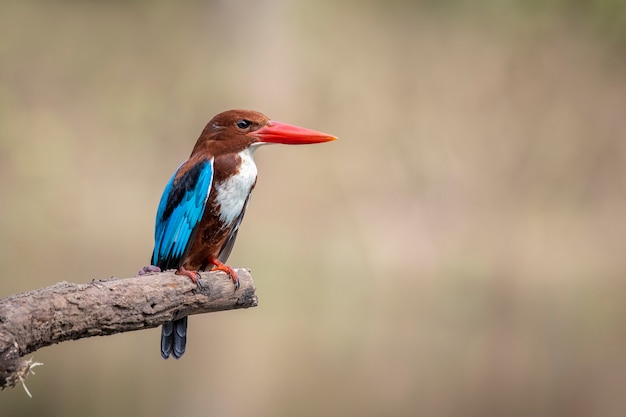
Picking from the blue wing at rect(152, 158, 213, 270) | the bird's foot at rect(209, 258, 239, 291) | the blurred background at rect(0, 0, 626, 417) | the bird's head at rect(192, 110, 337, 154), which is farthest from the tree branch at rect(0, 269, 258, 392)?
the blurred background at rect(0, 0, 626, 417)

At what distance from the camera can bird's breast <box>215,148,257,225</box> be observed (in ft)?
8.25

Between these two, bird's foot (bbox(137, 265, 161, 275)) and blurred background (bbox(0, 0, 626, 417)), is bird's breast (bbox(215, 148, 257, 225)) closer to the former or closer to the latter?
bird's foot (bbox(137, 265, 161, 275))

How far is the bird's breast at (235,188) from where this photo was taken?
2.52 metres

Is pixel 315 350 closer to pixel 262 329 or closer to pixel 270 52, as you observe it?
pixel 262 329

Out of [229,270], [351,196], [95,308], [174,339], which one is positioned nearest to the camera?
[95,308]

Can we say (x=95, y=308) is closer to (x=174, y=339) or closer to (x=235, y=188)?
(x=174, y=339)

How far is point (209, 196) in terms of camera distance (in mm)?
2508

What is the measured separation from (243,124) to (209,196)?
0.82 ft

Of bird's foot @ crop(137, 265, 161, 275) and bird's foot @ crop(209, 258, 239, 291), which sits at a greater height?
bird's foot @ crop(209, 258, 239, 291)

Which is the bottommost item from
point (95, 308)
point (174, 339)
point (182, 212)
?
point (174, 339)

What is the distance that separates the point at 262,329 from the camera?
618 centimetres

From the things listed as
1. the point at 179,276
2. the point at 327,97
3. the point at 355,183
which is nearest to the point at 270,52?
the point at 327,97

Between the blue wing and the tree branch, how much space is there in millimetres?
257

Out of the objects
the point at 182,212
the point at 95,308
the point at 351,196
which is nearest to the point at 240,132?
the point at 182,212
